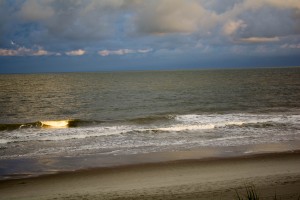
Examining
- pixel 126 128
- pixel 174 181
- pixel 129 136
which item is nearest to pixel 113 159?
pixel 174 181

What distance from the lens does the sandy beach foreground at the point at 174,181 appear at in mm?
12102

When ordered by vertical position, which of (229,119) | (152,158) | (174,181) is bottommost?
(229,119)

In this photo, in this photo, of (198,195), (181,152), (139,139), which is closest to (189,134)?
(139,139)

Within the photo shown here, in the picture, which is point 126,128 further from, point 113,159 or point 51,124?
point 113,159

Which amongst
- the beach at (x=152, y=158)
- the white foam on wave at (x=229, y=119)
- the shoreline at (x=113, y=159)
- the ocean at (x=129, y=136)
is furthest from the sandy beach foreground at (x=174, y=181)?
the white foam on wave at (x=229, y=119)

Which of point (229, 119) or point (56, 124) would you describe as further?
point (56, 124)

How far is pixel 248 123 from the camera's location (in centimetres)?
2891

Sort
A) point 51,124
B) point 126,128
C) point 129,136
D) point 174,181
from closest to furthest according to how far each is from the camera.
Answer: point 174,181 < point 129,136 < point 126,128 < point 51,124

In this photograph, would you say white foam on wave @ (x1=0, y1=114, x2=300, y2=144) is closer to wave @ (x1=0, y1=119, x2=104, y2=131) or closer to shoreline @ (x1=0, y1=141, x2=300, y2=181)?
wave @ (x1=0, y1=119, x2=104, y2=131)

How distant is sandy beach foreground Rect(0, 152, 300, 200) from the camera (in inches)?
476

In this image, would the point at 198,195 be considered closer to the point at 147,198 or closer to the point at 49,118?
the point at 147,198

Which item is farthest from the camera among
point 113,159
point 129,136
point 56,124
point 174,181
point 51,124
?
point 56,124

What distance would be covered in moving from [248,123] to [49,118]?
21.8 m

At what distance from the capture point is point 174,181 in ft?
45.1
